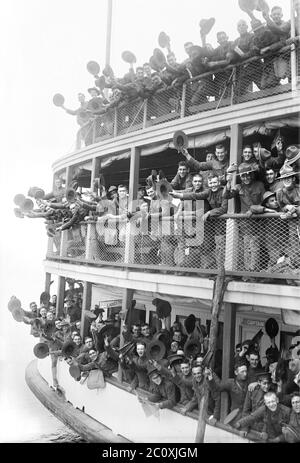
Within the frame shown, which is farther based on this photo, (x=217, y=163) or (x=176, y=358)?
(x=217, y=163)

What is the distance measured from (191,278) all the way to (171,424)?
227 cm

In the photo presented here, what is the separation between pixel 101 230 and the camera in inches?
348

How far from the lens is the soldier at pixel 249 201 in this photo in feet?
19.8

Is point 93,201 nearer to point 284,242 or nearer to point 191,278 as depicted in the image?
point 191,278

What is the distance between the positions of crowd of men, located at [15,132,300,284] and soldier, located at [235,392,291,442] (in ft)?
5.24

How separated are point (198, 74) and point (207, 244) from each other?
302 cm

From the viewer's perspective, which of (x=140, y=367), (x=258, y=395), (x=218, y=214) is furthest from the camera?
(x=140, y=367)

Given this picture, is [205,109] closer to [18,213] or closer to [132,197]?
[132,197]

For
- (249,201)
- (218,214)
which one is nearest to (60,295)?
(218,214)

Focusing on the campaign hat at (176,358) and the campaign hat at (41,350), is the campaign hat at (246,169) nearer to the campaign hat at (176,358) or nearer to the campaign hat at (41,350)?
the campaign hat at (176,358)

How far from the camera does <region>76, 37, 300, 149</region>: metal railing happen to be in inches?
255

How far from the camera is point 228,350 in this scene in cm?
646

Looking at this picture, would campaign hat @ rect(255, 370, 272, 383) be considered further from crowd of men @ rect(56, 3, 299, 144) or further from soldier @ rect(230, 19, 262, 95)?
soldier @ rect(230, 19, 262, 95)

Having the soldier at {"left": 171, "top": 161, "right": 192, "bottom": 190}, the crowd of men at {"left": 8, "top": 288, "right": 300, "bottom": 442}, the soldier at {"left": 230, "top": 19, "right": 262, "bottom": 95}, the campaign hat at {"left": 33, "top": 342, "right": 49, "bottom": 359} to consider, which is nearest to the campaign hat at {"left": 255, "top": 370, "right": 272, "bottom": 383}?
the crowd of men at {"left": 8, "top": 288, "right": 300, "bottom": 442}
